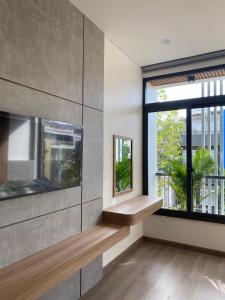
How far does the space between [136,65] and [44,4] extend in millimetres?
2182

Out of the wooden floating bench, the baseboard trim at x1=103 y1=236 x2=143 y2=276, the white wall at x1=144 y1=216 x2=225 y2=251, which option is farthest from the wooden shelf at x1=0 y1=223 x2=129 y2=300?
the white wall at x1=144 y1=216 x2=225 y2=251

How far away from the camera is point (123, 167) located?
140 inches

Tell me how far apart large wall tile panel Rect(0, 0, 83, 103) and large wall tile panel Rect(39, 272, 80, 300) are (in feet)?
6.22

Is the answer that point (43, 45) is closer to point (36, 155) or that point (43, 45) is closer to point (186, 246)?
point (36, 155)

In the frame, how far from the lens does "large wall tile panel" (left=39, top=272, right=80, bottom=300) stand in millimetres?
2197

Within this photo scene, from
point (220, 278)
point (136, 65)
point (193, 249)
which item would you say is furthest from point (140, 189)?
point (136, 65)

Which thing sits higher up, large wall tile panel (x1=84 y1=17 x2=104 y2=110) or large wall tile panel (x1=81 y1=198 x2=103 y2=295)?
large wall tile panel (x1=84 y1=17 x2=104 y2=110)

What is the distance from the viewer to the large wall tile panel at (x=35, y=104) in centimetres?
177

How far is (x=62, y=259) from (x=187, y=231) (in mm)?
2672

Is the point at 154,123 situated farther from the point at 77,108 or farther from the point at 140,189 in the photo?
the point at 77,108

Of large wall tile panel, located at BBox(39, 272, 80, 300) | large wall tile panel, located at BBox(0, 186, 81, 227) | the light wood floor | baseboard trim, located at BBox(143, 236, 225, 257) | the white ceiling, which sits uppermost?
the white ceiling

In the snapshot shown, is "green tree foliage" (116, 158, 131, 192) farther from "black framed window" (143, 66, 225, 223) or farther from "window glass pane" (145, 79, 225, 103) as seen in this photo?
"window glass pane" (145, 79, 225, 103)

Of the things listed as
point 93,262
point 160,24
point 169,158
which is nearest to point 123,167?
point 169,158

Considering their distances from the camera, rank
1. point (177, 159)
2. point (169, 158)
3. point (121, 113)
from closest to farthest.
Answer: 1. point (121, 113)
2. point (177, 159)
3. point (169, 158)
